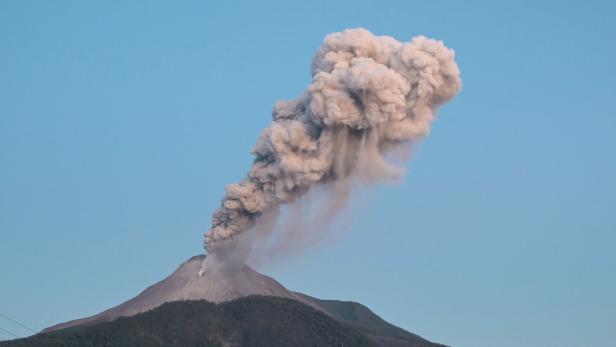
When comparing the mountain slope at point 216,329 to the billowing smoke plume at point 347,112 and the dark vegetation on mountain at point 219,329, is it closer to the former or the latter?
the dark vegetation on mountain at point 219,329

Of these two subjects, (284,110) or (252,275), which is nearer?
(284,110)

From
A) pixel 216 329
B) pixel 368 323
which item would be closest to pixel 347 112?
pixel 216 329

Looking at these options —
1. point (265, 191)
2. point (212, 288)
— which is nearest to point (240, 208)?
point (265, 191)

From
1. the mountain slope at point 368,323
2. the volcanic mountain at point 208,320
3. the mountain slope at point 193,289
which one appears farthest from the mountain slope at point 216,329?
the mountain slope at point 368,323

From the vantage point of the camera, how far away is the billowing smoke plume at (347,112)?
75.2m

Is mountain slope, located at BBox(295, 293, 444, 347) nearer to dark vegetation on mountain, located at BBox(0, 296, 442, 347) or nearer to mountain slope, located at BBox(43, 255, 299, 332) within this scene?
dark vegetation on mountain, located at BBox(0, 296, 442, 347)

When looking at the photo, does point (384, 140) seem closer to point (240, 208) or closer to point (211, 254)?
point (240, 208)

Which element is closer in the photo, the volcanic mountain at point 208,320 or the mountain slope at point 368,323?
the volcanic mountain at point 208,320

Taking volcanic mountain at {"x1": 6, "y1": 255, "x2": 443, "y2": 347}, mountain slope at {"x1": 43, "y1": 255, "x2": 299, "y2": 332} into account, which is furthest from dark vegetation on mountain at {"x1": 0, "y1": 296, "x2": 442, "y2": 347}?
mountain slope at {"x1": 43, "y1": 255, "x2": 299, "y2": 332}

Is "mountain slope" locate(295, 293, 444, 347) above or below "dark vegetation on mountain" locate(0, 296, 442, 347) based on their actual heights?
above

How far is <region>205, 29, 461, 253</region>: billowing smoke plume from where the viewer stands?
75.2 meters

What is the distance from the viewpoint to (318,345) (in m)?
91.3

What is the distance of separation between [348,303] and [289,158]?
192 ft

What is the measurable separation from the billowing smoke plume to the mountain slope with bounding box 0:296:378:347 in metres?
12.0
